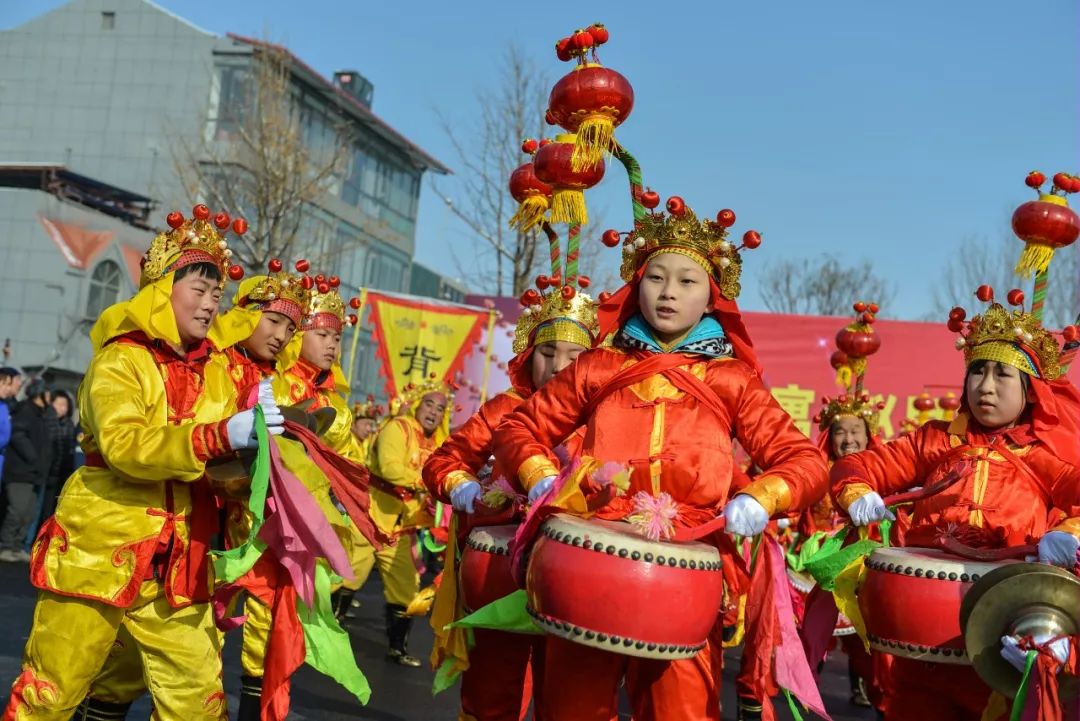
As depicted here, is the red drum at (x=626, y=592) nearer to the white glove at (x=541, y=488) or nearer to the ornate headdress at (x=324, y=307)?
the white glove at (x=541, y=488)

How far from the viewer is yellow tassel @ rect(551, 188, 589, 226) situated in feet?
17.0

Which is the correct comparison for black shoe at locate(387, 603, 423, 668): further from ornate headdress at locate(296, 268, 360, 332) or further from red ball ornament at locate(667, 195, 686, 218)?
red ball ornament at locate(667, 195, 686, 218)

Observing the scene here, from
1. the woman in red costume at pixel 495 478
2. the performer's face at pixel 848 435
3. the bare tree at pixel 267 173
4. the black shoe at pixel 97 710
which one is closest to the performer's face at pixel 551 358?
the woman in red costume at pixel 495 478

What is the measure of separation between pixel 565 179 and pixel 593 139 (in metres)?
0.49

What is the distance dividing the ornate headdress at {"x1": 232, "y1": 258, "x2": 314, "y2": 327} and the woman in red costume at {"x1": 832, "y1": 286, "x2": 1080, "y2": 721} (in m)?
3.14

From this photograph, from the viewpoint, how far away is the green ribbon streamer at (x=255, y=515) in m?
4.07

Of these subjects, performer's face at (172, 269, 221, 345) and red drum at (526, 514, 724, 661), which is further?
performer's face at (172, 269, 221, 345)

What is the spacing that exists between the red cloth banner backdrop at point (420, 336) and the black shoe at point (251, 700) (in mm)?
10164

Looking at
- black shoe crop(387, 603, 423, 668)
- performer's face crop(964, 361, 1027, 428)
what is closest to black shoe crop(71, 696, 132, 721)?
performer's face crop(964, 361, 1027, 428)

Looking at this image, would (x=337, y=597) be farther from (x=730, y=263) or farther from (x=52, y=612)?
(x=730, y=263)

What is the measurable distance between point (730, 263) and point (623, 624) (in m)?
1.53

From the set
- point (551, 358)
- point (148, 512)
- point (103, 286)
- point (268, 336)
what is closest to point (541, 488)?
point (148, 512)

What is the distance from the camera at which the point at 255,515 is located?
4152 mm

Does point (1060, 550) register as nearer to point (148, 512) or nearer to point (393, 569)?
point (148, 512)
